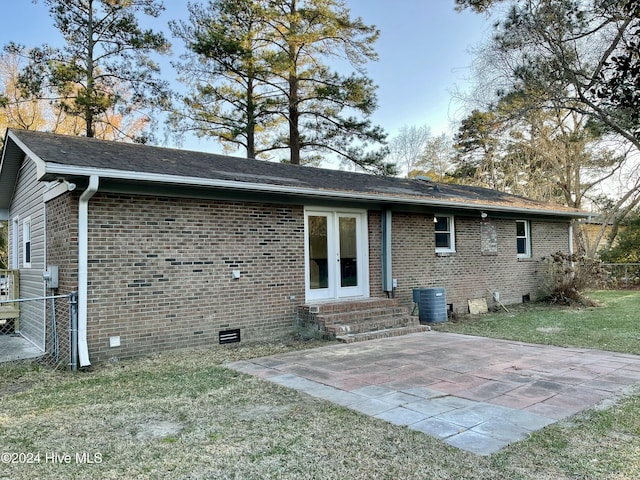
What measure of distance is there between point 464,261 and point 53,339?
29.3 feet

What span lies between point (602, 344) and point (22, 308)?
10.8m

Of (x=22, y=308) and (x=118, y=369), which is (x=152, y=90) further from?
(x=118, y=369)

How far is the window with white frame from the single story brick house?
0.05 metres

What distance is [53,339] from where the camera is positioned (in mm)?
6785

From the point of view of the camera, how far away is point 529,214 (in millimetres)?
13102

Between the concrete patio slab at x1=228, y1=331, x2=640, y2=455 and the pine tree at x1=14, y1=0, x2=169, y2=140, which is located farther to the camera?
the pine tree at x1=14, y1=0, x2=169, y2=140

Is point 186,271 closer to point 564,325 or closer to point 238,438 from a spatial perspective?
point 238,438

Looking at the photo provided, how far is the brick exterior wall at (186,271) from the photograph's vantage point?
6.52 metres

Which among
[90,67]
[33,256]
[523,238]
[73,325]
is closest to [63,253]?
[73,325]

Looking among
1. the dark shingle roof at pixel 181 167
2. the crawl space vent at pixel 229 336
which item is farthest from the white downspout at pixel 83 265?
the crawl space vent at pixel 229 336

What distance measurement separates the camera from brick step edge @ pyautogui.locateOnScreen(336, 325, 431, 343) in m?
7.70

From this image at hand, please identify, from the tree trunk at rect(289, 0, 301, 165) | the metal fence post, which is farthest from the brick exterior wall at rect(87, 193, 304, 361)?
the tree trunk at rect(289, 0, 301, 165)

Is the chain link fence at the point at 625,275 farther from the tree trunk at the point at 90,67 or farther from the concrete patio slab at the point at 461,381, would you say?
the tree trunk at the point at 90,67

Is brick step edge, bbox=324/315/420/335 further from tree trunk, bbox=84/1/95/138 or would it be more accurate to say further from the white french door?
tree trunk, bbox=84/1/95/138
